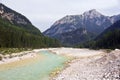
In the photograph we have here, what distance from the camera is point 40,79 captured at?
43.0 meters

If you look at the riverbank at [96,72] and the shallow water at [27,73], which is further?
the shallow water at [27,73]

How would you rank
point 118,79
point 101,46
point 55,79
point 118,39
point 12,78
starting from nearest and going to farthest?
point 118,79
point 55,79
point 12,78
point 118,39
point 101,46

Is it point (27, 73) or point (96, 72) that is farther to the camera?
point (27, 73)

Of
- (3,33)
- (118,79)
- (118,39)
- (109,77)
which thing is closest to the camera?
(118,79)

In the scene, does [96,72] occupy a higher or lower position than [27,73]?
higher

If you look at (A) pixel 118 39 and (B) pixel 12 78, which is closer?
(B) pixel 12 78

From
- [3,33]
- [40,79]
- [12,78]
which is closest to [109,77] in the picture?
[40,79]

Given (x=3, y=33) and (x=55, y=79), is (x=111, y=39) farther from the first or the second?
(x=55, y=79)

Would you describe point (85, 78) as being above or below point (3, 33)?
below

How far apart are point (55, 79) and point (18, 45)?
139 metres

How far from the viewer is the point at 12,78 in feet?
144

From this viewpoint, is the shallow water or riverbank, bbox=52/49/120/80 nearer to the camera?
riverbank, bbox=52/49/120/80

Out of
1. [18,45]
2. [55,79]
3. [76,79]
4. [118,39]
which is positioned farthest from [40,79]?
[18,45]

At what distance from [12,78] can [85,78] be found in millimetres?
13757
